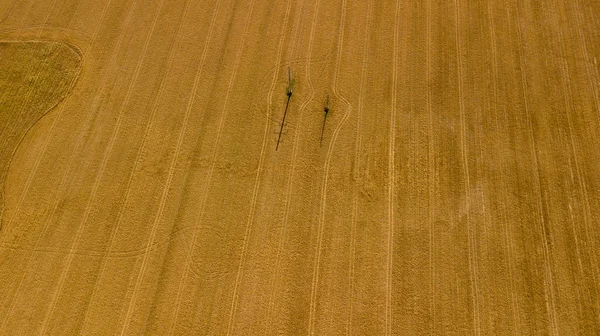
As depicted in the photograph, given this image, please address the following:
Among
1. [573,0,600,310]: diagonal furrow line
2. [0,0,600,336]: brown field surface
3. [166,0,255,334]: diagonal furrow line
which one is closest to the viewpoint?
[0,0,600,336]: brown field surface

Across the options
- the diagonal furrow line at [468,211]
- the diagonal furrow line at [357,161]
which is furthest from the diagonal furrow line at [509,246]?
the diagonal furrow line at [357,161]

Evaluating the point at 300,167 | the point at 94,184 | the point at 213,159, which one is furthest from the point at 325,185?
the point at 94,184

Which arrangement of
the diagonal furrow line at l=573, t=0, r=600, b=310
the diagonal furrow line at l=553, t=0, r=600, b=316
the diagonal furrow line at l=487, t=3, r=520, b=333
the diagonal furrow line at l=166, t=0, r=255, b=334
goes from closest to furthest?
1. the diagonal furrow line at l=487, t=3, r=520, b=333
2. the diagonal furrow line at l=166, t=0, r=255, b=334
3. the diagonal furrow line at l=553, t=0, r=600, b=316
4. the diagonal furrow line at l=573, t=0, r=600, b=310

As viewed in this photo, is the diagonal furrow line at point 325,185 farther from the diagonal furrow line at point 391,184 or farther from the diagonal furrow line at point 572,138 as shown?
the diagonal furrow line at point 572,138

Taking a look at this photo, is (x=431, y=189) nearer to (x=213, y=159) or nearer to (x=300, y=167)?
(x=300, y=167)

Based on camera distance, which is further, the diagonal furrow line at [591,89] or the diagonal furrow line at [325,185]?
the diagonal furrow line at [591,89]

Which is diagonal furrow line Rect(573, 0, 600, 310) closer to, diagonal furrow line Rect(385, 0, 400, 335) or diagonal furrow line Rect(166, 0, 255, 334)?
diagonal furrow line Rect(385, 0, 400, 335)

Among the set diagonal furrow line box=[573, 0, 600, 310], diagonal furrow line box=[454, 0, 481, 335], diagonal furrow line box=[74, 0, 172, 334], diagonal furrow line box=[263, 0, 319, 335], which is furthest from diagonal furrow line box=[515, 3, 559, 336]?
diagonal furrow line box=[74, 0, 172, 334]

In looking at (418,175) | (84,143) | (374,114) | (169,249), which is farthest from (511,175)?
(84,143)

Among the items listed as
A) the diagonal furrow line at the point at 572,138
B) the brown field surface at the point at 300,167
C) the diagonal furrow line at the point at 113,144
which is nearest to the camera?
the brown field surface at the point at 300,167

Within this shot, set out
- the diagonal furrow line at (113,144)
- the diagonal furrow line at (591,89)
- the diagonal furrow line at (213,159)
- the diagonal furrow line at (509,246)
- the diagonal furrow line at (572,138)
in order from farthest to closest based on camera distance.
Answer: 1. the diagonal furrow line at (591,89)
2. the diagonal furrow line at (572,138)
3. the diagonal furrow line at (113,144)
4. the diagonal furrow line at (213,159)
5. the diagonal furrow line at (509,246)

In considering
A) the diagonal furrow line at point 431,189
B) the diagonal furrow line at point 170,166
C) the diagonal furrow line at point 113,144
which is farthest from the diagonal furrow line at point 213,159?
the diagonal furrow line at point 431,189
